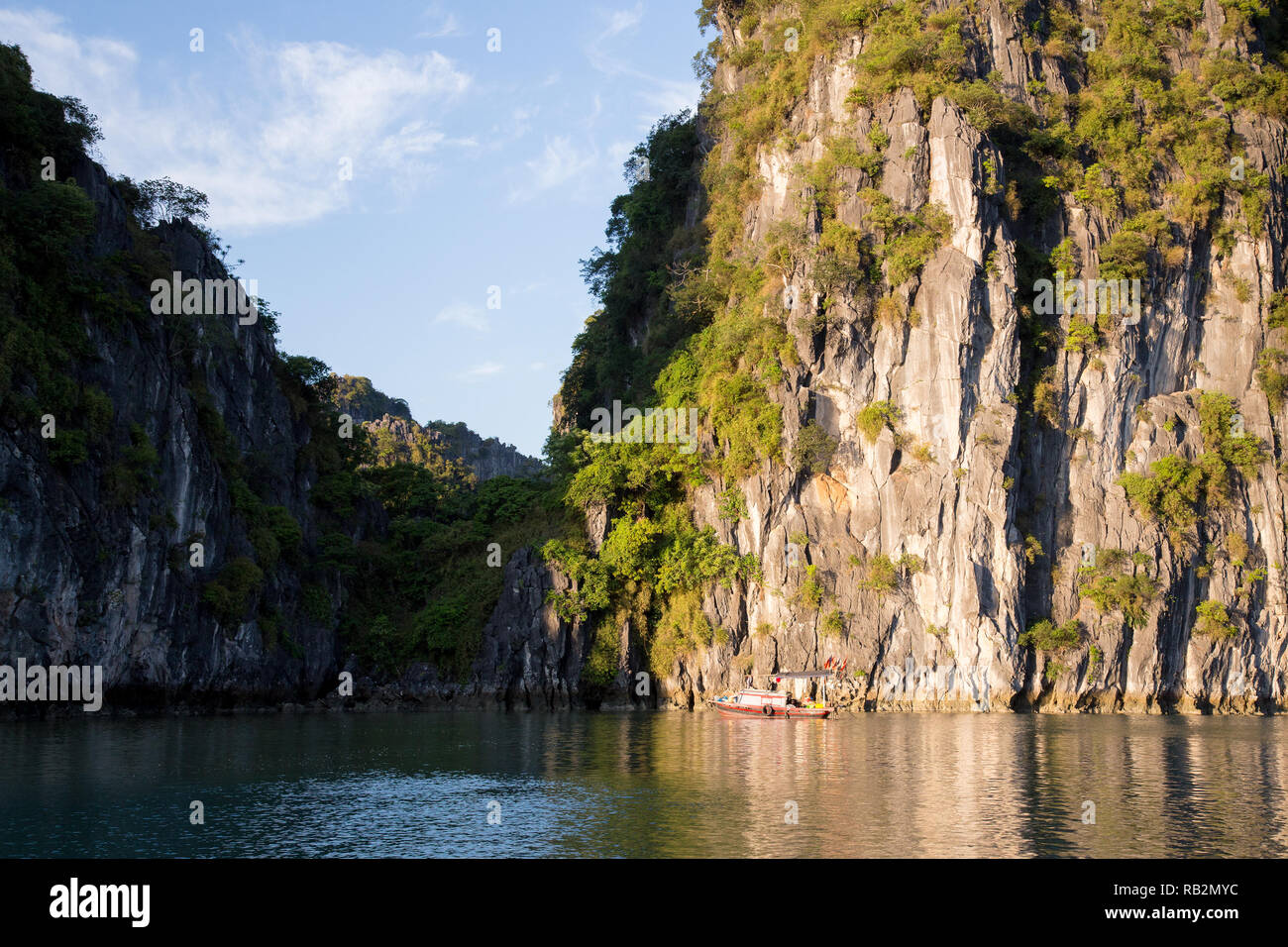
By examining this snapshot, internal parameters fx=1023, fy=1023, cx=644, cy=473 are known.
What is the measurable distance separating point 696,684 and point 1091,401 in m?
20.8

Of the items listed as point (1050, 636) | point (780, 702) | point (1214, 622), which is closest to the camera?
point (780, 702)

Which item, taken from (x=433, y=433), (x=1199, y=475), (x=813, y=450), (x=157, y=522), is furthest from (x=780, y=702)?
(x=433, y=433)

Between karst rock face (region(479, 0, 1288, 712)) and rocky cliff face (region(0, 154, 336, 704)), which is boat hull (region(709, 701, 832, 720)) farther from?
rocky cliff face (region(0, 154, 336, 704))

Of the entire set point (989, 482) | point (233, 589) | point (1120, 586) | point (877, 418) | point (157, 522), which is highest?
point (877, 418)

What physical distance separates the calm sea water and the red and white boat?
5086 millimetres

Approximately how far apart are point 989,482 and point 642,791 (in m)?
25.6

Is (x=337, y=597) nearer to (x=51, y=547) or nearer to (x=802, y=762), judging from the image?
(x=51, y=547)

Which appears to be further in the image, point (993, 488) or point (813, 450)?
point (813, 450)

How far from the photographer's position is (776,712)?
3728 cm

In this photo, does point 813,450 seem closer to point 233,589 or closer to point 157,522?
point 233,589

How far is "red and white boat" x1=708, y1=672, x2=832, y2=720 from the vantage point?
36.8 m

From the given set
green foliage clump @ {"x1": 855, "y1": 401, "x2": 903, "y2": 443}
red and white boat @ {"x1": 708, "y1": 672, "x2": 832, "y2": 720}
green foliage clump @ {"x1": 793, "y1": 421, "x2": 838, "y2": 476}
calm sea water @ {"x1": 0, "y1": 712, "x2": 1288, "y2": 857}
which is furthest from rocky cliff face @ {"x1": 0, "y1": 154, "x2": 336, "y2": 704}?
green foliage clump @ {"x1": 855, "y1": 401, "x2": 903, "y2": 443}

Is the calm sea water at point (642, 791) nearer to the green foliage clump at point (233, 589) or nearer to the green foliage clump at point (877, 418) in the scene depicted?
the green foliage clump at point (233, 589)
